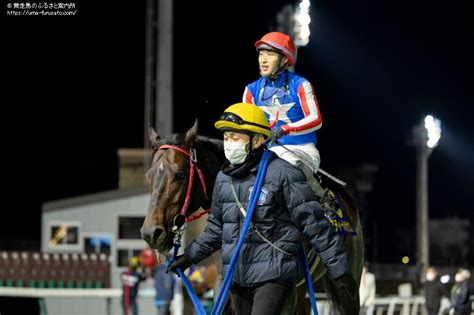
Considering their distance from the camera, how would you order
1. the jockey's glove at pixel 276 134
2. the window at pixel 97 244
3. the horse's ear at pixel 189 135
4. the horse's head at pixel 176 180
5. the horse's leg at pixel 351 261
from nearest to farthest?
the jockey's glove at pixel 276 134
the horse's head at pixel 176 180
the horse's ear at pixel 189 135
the horse's leg at pixel 351 261
the window at pixel 97 244

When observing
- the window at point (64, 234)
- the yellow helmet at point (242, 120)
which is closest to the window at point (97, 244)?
the window at point (64, 234)

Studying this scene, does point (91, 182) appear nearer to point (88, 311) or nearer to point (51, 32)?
point (51, 32)

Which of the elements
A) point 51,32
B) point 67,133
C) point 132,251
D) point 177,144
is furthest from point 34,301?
point 67,133

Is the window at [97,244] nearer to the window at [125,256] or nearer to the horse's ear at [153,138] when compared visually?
the window at [125,256]

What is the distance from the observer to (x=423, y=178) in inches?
1423

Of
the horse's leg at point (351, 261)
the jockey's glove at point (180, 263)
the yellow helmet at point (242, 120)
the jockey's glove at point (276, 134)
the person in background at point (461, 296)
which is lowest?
the person in background at point (461, 296)

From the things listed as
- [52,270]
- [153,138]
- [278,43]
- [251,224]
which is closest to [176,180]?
[153,138]

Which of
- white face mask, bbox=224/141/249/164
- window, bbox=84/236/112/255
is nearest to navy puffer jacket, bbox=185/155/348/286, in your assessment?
white face mask, bbox=224/141/249/164

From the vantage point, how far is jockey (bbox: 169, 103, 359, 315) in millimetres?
6332

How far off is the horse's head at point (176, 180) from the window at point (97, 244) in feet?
61.9

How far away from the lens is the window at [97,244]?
1075 inches

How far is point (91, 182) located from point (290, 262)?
55.9 metres

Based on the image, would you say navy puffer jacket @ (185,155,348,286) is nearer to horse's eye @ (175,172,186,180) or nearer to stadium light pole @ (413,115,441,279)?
horse's eye @ (175,172,186,180)

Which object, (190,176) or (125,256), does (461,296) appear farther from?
(190,176)
